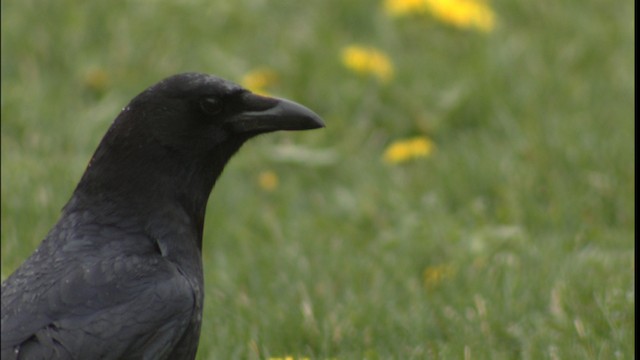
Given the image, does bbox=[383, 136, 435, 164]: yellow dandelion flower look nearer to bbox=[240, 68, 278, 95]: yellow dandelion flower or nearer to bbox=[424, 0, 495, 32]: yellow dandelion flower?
bbox=[240, 68, 278, 95]: yellow dandelion flower

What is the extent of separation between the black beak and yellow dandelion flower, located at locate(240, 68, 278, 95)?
11.2 ft

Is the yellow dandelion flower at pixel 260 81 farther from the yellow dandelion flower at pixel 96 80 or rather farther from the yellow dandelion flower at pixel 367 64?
the yellow dandelion flower at pixel 96 80

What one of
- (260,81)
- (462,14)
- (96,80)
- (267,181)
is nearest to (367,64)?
(260,81)

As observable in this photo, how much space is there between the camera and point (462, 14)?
30.9ft

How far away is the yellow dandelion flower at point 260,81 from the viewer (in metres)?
8.57

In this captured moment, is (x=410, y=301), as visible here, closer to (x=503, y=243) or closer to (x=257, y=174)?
(x=503, y=243)

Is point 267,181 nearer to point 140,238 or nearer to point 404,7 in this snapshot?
point 404,7

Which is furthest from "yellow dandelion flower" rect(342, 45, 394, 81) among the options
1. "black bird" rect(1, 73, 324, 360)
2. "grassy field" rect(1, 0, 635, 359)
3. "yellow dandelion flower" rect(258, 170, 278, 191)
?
"black bird" rect(1, 73, 324, 360)

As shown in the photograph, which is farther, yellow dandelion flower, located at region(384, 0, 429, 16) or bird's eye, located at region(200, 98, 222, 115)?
yellow dandelion flower, located at region(384, 0, 429, 16)

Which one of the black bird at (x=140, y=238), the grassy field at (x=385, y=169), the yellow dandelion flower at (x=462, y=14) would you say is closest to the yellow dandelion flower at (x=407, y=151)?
the grassy field at (x=385, y=169)

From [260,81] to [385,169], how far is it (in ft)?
3.52

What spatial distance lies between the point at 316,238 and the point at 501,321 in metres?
1.37


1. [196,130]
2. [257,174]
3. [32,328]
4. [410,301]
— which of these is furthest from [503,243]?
[32,328]

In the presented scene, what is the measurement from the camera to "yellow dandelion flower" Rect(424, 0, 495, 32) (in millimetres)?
9375
